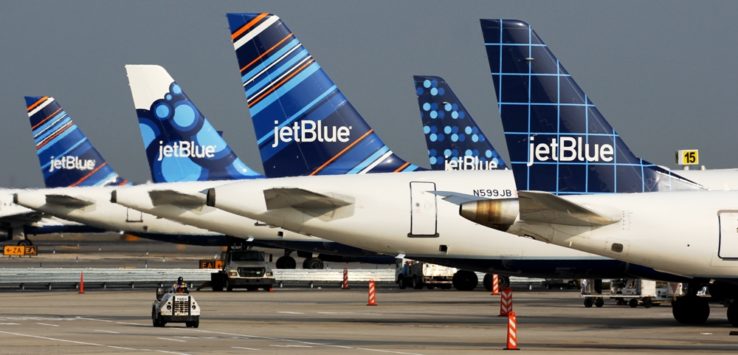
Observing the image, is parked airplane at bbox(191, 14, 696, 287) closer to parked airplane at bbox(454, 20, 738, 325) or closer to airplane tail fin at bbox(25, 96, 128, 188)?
parked airplane at bbox(454, 20, 738, 325)

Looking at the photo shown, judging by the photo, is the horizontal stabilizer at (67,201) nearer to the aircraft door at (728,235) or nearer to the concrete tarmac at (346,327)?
the concrete tarmac at (346,327)

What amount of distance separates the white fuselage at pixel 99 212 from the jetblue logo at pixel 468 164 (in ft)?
57.8

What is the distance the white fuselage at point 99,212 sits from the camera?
223 ft

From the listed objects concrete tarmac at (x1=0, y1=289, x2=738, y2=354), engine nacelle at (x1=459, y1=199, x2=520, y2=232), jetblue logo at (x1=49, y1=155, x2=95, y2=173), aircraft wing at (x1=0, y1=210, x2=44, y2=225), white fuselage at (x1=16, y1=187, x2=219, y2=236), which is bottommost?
concrete tarmac at (x1=0, y1=289, x2=738, y2=354)

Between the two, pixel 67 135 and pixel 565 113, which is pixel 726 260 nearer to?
pixel 565 113

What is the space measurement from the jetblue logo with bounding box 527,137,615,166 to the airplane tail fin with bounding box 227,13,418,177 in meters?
11.0

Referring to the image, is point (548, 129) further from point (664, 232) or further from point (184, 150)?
point (184, 150)

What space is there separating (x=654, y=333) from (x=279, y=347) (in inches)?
406

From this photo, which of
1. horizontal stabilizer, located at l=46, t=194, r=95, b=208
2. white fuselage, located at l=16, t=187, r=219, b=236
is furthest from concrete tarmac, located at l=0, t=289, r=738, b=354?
white fuselage, located at l=16, t=187, r=219, b=236

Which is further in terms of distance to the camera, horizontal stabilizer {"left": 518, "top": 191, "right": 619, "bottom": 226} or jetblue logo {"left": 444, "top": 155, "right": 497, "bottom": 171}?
jetblue logo {"left": 444, "top": 155, "right": 497, "bottom": 171}

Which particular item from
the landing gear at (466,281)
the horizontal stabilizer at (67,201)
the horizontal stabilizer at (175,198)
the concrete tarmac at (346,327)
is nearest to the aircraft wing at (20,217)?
the horizontal stabilizer at (67,201)

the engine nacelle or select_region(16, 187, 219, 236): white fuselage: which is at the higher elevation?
select_region(16, 187, 219, 236): white fuselage

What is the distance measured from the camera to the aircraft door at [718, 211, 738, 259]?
34.0 meters

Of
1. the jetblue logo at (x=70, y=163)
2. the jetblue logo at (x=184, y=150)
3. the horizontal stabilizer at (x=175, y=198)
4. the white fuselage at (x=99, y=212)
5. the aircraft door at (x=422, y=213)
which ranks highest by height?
the jetblue logo at (x=70, y=163)
